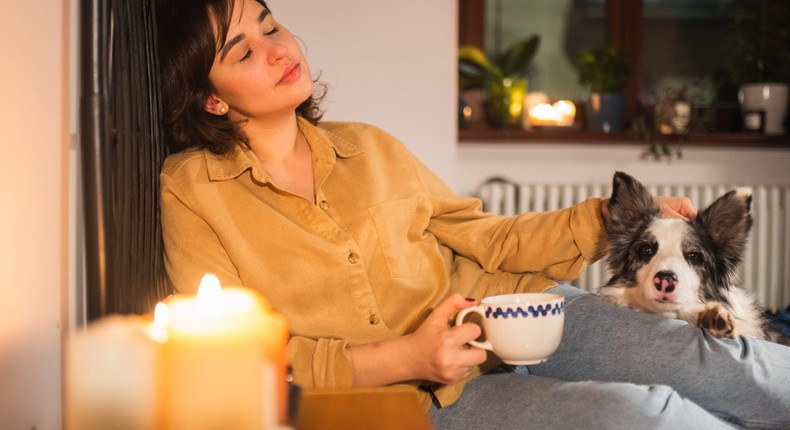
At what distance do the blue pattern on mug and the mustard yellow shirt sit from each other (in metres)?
0.31

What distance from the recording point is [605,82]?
3361mm

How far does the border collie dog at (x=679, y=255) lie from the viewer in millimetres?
1605

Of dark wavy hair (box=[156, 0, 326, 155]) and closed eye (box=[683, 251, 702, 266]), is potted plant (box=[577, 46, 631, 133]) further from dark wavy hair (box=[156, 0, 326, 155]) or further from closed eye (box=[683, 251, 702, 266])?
dark wavy hair (box=[156, 0, 326, 155])

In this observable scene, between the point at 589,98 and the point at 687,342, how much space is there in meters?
2.23

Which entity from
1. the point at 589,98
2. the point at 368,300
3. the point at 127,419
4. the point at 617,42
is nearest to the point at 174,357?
the point at 127,419

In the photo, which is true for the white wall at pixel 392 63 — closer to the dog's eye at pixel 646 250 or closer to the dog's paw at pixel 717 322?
the dog's eye at pixel 646 250

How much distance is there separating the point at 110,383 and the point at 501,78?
113 inches

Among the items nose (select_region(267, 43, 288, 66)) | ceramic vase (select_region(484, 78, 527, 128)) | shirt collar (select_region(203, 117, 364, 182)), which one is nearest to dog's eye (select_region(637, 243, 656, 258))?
shirt collar (select_region(203, 117, 364, 182))

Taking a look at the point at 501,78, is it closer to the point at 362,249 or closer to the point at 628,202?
the point at 628,202

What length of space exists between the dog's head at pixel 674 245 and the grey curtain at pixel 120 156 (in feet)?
3.04

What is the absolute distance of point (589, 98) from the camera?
3.42m

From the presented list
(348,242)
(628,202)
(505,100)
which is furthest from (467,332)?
(505,100)

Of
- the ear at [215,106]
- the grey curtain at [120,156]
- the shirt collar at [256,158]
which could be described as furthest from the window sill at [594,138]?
the grey curtain at [120,156]

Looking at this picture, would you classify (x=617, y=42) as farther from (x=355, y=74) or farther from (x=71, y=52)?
(x=71, y=52)
